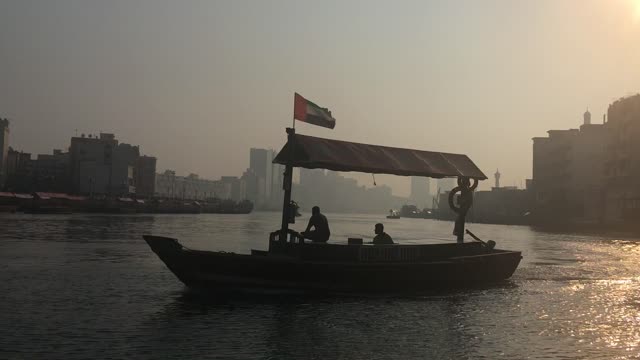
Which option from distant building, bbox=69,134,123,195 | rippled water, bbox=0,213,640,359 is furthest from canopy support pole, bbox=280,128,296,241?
distant building, bbox=69,134,123,195

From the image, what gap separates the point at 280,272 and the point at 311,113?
15.7 ft

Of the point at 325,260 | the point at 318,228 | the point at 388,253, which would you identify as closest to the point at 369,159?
the point at 318,228

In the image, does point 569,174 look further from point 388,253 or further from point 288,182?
point 288,182

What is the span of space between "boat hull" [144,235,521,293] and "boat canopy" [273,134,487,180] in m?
2.88

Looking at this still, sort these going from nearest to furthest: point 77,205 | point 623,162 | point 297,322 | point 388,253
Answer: point 297,322
point 388,253
point 623,162
point 77,205

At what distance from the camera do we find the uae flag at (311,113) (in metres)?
17.3

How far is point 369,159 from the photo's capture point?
18.4 meters

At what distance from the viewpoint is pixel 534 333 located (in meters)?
14.1

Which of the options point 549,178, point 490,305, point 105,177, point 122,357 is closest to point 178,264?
point 122,357

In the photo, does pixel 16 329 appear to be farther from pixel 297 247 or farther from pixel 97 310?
pixel 297 247

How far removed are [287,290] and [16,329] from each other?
7132 mm

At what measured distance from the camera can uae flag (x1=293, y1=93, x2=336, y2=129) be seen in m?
A: 17.3

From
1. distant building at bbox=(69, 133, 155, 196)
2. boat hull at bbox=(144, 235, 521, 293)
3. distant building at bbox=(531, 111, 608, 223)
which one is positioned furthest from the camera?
distant building at bbox=(69, 133, 155, 196)

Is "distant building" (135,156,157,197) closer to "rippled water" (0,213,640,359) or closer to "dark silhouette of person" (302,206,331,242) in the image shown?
"rippled water" (0,213,640,359)
